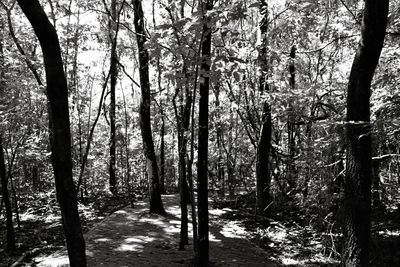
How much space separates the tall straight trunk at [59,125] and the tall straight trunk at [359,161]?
13.0 feet

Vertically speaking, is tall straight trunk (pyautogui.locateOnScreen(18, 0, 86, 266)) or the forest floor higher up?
tall straight trunk (pyautogui.locateOnScreen(18, 0, 86, 266))

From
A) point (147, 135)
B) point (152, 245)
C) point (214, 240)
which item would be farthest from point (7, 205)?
point (214, 240)

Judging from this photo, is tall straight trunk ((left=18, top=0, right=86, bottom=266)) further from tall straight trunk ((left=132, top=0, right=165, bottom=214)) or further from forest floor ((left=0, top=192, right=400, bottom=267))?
tall straight trunk ((left=132, top=0, right=165, bottom=214))

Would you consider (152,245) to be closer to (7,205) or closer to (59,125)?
(7,205)

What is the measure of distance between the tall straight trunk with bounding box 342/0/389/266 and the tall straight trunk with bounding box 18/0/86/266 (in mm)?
3954

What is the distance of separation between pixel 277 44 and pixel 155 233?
780 cm

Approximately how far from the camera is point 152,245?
9672 mm

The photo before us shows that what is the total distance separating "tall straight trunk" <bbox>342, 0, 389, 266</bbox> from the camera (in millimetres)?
5305

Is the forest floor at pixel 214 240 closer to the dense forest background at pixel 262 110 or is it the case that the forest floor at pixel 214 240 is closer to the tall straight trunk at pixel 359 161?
the dense forest background at pixel 262 110

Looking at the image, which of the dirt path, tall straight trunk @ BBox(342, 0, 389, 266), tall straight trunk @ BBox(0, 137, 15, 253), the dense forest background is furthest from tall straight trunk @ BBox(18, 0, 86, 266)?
tall straight trunk @ BBox(0, 137, 15, 253)

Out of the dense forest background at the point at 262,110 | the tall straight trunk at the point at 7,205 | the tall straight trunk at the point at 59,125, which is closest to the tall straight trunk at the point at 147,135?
the dense forest background at the point at 262,110

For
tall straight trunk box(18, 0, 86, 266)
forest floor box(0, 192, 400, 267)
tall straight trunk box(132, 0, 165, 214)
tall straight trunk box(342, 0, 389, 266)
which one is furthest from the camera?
tall straight trunk box(132, 0, 165, 214)

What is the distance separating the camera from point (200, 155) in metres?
7.87

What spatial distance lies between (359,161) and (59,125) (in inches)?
170
